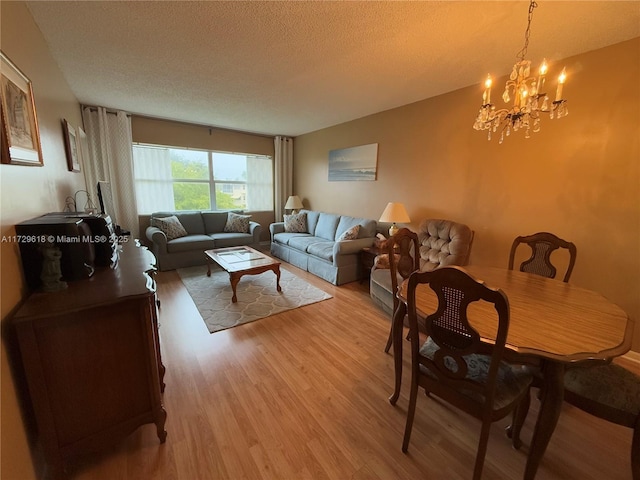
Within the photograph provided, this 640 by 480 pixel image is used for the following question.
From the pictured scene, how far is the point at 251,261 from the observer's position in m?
3.40

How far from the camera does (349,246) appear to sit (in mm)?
3570

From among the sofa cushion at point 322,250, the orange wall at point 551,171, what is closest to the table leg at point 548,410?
the orange wall at point 551,171

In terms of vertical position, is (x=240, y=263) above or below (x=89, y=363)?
below

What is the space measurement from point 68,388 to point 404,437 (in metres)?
1.62

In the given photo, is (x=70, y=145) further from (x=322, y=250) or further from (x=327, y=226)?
(x=327, y=226)

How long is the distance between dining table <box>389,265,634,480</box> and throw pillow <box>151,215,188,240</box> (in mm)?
4093

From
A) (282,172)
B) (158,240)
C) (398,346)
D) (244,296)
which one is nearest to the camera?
(398,346)

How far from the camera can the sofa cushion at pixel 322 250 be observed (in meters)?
3.73

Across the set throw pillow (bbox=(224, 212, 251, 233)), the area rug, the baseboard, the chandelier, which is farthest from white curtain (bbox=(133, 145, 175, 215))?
the baseboard

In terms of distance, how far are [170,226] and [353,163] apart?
3.24m

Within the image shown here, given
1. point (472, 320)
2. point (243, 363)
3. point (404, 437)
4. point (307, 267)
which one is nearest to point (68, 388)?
point (243, 363)

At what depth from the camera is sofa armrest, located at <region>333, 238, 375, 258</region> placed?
353 centimetres

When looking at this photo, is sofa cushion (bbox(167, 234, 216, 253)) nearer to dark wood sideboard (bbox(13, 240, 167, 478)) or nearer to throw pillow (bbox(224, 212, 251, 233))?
throw pillow (bbox(224, 212, 251, 233))

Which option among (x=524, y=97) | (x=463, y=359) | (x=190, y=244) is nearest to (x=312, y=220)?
(x=190, y=244)
